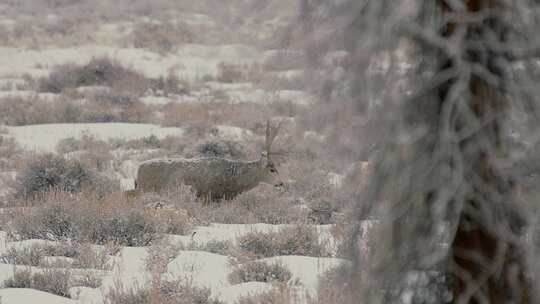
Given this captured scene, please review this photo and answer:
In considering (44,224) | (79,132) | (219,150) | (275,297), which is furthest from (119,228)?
(79,132)

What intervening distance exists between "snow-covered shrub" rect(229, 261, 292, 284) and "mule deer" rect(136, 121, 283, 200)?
287 cm

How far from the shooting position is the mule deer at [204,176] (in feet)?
31.2

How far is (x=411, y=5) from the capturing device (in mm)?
2383

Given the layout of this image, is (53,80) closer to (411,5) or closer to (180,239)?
(180,239)

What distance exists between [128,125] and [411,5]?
13.5 metres

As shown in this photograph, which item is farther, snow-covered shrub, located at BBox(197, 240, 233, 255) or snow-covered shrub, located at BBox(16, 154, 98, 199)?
snow-covered shrub, located at BBox(16, 154, 98, 199)

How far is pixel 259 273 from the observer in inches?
261

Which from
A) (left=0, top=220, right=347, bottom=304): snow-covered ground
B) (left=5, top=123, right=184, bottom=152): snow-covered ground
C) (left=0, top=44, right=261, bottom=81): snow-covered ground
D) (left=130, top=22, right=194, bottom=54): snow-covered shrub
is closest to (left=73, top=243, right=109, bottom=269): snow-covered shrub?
(left=0, top=220, right=347, bottom=304): snow-covered ground

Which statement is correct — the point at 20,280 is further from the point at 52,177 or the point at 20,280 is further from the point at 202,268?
the point at 52,177

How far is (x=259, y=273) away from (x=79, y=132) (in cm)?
867

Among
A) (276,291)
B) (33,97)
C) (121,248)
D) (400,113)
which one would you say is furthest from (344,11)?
(33,97)

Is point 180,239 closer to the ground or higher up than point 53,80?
higher up

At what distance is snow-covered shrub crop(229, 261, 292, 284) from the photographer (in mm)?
6527

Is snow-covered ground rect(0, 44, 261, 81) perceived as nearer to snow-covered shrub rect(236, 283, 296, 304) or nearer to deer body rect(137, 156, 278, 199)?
deer body rect(137, 156, 278, 199)
